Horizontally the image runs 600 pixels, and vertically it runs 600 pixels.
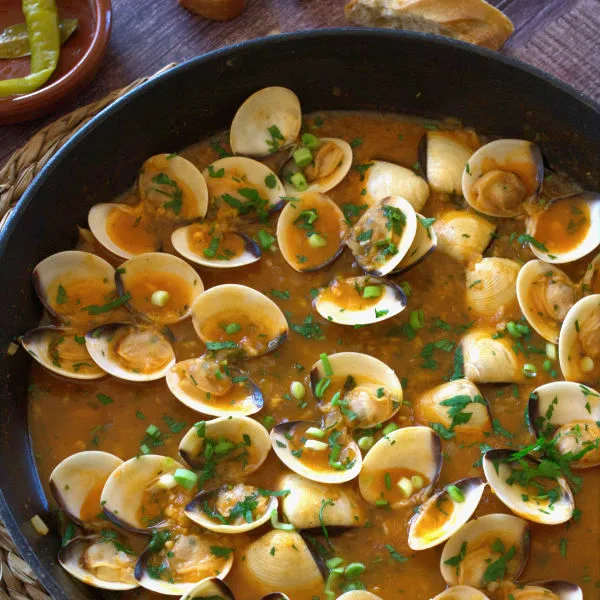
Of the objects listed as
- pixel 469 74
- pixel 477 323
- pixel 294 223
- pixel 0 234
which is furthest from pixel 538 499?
pixel 0 234

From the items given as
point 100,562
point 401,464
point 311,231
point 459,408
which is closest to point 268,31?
point 311,231

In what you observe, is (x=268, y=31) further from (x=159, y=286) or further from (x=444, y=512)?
(x=444, y=512)

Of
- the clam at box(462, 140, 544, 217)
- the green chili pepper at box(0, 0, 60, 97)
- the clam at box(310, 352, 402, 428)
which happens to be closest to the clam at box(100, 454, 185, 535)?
the clam at box(310, 352, 402, 428)

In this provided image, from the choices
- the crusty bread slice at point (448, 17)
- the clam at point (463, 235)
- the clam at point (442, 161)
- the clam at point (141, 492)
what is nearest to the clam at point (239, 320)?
the clam at point (141, 492)

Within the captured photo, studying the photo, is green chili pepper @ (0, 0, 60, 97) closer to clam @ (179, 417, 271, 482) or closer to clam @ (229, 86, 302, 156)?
clam @ (229, 86, 302, 156)

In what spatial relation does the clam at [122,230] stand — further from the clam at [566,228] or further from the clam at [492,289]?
the clam at [566,228]

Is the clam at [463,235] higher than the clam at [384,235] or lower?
lower

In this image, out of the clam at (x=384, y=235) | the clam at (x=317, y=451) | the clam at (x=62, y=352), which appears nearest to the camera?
the clam at (x=317, y=451)
